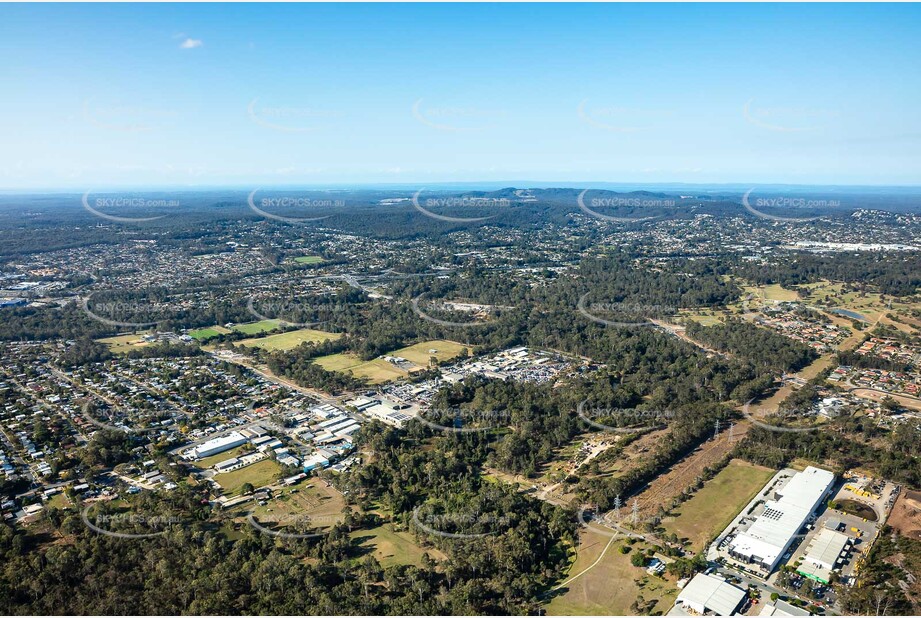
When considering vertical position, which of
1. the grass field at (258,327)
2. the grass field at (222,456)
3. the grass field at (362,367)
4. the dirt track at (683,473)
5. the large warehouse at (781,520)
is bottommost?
the grass field at (222,456)

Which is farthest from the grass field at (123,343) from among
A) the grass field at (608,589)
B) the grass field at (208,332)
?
the grass field at (608,589)

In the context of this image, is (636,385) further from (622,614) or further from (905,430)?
(622,614)

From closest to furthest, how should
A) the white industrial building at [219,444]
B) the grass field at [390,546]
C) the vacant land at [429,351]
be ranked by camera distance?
the grass field at [390,546] → the white industrial building at [219,444] → the vacant land at [429,351]

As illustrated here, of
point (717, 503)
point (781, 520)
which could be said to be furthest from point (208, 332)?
point (781, 520)

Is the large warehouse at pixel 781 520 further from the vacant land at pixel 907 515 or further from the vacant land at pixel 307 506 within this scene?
the vacant land at pixel 307 506

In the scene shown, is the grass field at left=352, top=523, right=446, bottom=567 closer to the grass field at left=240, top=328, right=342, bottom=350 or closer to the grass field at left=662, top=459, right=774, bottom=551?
the grass field at left=662, top=459, right=774, bottom=551

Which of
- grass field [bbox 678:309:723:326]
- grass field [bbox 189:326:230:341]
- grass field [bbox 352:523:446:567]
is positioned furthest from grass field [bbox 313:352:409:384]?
grass field [bbox 678:309:723:326]
